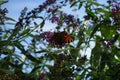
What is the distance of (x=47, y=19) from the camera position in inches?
100

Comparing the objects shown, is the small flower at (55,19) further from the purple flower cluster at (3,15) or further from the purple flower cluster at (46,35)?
the purple flower cluster at (3,15)

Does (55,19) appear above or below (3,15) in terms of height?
below

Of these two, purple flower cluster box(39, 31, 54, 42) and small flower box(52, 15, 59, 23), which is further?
small flower box(52, 15, 59, 23)

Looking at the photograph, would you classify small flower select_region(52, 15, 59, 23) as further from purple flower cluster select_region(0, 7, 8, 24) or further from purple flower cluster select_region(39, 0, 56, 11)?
purple flower cluster select_region(0, 7, 8, 24)

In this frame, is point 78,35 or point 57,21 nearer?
point 78,35

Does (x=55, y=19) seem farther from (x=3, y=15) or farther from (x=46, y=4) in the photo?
(x=3, y=15)

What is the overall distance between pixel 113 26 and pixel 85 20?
1.02ft

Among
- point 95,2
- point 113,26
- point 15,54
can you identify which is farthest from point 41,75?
point 95,2

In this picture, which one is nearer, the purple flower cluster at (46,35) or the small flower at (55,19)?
the purple flower cluster at (46,35)

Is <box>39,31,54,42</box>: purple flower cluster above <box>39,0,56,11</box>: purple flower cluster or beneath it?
beneath

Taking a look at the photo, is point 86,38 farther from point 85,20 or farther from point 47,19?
point 47,19

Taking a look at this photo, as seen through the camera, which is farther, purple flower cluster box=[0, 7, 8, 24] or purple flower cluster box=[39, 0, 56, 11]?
purple flower cluster box=[39, 0, 56, 11]

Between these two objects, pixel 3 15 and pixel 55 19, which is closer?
pixel 3 15

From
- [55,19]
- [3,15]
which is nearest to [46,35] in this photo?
[55,19]
